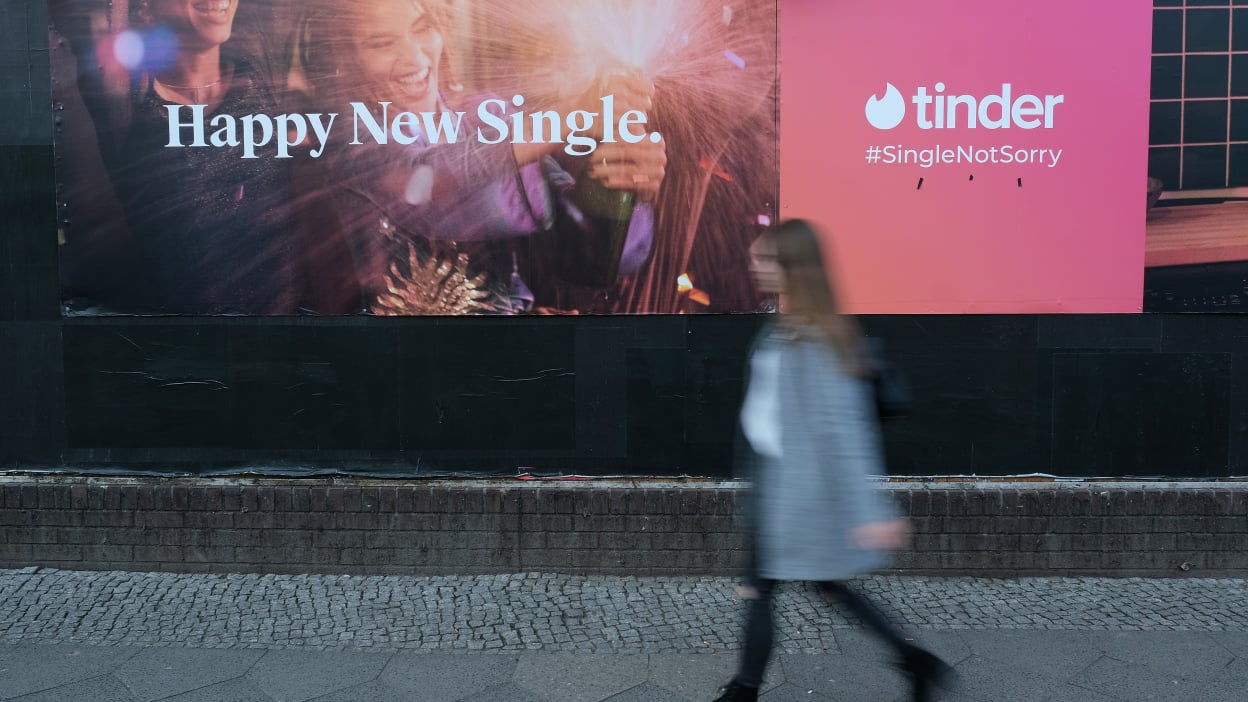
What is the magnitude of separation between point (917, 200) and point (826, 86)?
0.77 meters

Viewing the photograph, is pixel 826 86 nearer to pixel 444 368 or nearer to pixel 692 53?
pixel 692 53

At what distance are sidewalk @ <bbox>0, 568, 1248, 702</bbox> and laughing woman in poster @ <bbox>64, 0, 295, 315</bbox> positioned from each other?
1542mm

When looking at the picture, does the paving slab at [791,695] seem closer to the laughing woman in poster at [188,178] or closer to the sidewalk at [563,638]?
Result: the sidewalk at [563,638]

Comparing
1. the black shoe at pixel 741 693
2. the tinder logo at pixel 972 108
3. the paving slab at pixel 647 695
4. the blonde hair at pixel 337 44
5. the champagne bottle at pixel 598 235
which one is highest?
the blonde hair at pixel 337 44

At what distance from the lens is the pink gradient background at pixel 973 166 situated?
511 cm

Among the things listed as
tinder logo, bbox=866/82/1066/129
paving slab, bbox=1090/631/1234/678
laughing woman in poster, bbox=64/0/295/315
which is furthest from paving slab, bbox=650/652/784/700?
tinder logo, bbox=866/82/1066/129

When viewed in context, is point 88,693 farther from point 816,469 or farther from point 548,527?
point 816,469

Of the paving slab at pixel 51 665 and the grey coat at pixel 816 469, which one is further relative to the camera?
the paving slab at pixel 51 665

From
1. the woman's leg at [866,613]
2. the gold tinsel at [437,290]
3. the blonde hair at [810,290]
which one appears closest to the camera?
the blonde hair at [810,290]

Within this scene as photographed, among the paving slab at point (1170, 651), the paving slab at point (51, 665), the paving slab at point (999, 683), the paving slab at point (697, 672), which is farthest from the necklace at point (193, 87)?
the paving slab at point (1170, 651)

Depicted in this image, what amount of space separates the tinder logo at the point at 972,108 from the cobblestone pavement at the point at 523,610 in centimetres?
240

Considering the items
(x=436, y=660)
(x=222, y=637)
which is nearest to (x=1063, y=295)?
(x=436, y=660)

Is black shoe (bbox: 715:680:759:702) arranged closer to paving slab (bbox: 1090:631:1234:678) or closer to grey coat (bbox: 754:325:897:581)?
grey coat (bbox: 754:325:897:581)

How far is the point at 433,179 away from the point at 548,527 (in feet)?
6.39
